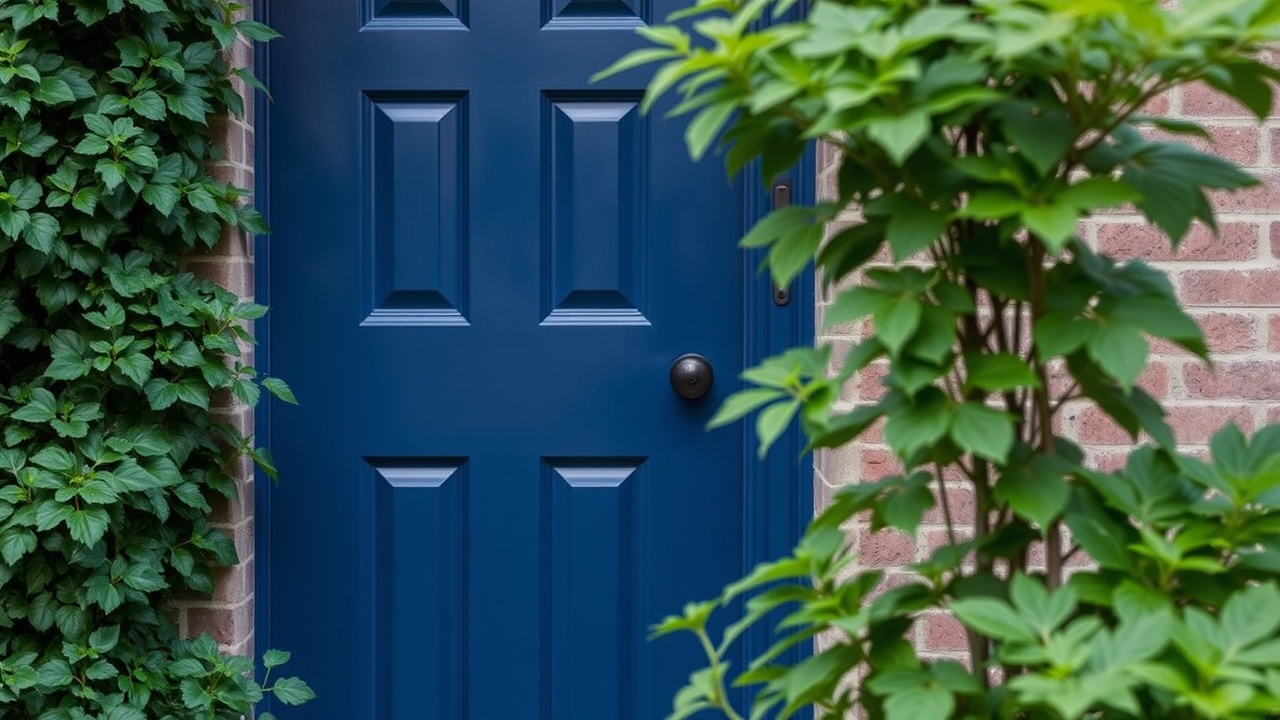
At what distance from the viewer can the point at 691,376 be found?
250cm

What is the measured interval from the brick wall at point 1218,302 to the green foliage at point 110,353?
1.11 m

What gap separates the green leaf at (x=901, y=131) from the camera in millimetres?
986

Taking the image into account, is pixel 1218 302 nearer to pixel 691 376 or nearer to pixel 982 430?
pixel 691 376

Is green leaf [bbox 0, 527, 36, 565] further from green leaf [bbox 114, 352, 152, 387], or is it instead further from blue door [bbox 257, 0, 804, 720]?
blue door [bbox 257, 0, 804, 720]

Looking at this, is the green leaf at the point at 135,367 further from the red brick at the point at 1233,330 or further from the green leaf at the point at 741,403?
the red brick at the point at 1233,330

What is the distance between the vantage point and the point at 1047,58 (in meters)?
1.10

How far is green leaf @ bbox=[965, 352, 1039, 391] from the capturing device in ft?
3.67

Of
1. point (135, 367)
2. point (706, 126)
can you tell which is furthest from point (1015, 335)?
point (135, 367)

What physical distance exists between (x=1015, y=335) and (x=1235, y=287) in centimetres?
113

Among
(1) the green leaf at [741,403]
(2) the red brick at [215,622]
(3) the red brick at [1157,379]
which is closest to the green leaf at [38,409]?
(2) the red brick at [215,622]

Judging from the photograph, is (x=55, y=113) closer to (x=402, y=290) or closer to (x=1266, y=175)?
(x=402, y=290)

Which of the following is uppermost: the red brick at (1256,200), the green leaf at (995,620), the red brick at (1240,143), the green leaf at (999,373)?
the red brick at (1240,143)

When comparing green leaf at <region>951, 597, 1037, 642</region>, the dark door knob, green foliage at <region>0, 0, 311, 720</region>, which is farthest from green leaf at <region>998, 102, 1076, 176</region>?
green foliage at <region>0, 0, 311, 720</region>

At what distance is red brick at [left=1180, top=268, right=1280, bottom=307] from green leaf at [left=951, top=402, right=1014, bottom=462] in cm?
131
